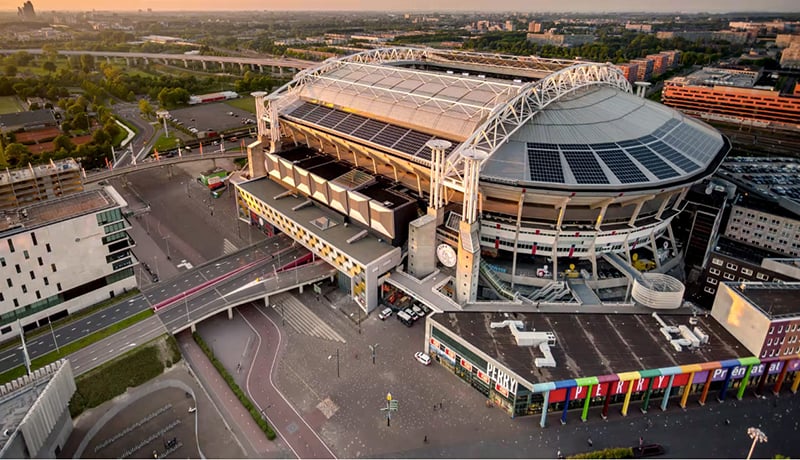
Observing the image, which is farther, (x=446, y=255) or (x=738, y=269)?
(x=446, y=255)

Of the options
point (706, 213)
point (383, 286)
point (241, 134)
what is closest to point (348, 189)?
point (383, 286)

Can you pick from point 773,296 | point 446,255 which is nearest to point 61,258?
point 446,255

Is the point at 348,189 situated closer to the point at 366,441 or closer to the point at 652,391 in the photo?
the point at 366,441

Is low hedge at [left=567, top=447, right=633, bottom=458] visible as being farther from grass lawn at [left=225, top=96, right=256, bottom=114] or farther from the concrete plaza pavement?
grass lawn at [left=225, top=96, right=256, bottom=114]

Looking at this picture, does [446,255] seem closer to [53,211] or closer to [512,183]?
[512,183]

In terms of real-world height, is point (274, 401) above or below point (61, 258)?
below

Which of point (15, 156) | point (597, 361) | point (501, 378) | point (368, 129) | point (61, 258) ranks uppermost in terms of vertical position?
point (368, 129)

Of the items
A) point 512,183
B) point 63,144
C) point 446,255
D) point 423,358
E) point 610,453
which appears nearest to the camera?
point 610,453

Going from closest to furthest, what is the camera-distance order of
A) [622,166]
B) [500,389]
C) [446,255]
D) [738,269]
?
[500,389] → [738,269] → [622,166] → [446,255]

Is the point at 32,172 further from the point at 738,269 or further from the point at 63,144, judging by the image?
the point at 738,269
